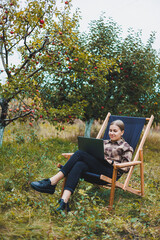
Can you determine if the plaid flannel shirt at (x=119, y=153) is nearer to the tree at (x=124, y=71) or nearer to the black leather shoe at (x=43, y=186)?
the black leather shoe at (x=43, y=186)

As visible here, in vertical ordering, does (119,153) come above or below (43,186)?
above

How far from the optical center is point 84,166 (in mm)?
3389

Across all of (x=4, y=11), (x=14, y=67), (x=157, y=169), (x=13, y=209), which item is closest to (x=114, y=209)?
(x=13, y=209)

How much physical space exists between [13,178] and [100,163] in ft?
4.03

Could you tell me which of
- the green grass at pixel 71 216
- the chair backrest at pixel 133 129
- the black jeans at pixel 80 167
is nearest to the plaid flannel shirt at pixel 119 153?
the black jeans at pixel 80 167

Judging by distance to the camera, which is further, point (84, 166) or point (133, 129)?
point (133, 129)

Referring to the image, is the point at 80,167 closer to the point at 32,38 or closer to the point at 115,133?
the point at 115,133

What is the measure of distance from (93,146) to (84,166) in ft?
0.89

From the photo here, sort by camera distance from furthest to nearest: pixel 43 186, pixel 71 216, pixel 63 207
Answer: pixel 43 186 → pixel 63 207 → pixel 71 216

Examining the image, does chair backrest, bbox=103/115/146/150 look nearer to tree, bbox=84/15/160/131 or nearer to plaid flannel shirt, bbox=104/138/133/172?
plaid flannel shirt, bbox=104/138/133/172

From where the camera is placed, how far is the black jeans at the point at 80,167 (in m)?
3.24

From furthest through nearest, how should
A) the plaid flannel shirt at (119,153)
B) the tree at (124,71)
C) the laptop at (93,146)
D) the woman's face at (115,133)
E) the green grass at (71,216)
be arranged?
the tree at (124,71) → the woman's face at (115,133) → the plaid flannel shirt at (119,153) → the laptop at (93,146) → the green grass at (71,216)

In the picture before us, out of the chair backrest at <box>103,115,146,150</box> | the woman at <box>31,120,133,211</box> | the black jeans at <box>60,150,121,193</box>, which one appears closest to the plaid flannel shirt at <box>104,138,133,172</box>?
the woman at <box>31,120,133,211</box>

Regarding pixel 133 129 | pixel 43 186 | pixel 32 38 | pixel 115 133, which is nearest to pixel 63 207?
pixel 43 186
